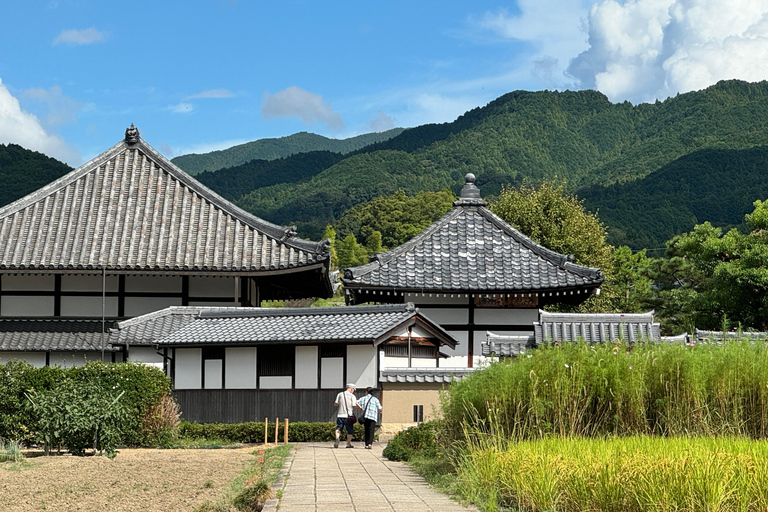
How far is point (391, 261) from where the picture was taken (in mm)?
29406

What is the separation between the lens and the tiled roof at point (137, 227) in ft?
85.3

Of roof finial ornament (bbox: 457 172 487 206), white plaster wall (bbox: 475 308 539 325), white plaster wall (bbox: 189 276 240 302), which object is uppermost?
roof finial ornament (bbox: 457 172 487 206)

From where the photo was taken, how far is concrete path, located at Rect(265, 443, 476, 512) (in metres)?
10.2

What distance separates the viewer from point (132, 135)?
29.6 metres

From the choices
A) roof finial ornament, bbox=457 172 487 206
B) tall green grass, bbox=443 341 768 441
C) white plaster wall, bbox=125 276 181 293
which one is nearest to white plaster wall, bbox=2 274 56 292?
white plaster wall, bbox=125 276 181 293

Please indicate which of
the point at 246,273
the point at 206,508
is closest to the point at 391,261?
the point at 246,273

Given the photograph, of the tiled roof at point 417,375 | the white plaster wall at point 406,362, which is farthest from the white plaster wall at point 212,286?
the tiled roof at point 417,375

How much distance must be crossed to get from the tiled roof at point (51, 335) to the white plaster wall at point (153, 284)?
1.35m

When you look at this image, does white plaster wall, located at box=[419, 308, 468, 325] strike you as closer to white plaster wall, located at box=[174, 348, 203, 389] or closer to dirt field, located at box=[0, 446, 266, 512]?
white plaster wall, located at box=[174, 348, 203, 389]

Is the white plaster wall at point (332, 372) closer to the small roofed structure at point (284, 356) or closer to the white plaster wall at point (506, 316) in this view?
the small roofed structure at point (284, 356)

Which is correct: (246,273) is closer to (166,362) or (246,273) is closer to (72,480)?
(166,362)

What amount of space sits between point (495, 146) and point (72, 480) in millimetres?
121589

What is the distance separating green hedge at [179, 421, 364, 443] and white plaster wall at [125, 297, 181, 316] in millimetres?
4985

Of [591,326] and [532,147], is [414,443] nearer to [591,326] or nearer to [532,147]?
[591,326]
